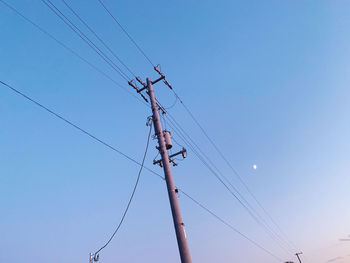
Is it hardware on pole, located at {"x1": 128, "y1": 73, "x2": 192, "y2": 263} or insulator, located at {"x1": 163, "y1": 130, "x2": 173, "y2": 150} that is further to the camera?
insulator, located at {"x1": 163, "y1": 130, "x2": 173, "y2": 150}

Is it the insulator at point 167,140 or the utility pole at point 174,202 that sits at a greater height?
the insulator at point 167,140

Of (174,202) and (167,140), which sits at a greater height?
(167,140)

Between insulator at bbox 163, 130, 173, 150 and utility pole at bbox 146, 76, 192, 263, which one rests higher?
insulator at bbox 163, 130, 173, 150

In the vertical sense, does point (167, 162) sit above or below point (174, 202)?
above

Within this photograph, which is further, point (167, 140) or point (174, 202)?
point (167, 140)

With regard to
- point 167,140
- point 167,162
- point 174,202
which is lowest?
point 174,202

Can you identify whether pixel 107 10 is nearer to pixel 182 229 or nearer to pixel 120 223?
pixel 182 229

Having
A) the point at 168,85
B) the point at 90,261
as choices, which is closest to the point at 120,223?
the point at 168,85

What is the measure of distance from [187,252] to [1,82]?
23.0 feet

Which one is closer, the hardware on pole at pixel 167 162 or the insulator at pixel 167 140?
the hardware on pole at pixel 167 162

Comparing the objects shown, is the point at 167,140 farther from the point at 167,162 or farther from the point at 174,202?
the point at 174,202

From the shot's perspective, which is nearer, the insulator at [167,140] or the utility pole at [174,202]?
the utility pole at [174,202]

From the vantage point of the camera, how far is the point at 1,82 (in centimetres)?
572

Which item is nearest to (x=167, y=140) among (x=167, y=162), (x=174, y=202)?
(x=167, y=162)
